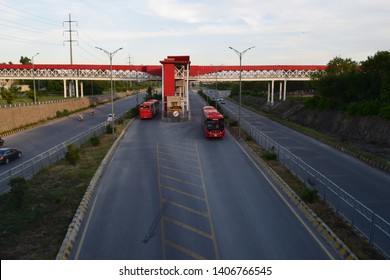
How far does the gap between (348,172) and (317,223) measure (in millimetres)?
12352

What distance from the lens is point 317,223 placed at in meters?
17.1

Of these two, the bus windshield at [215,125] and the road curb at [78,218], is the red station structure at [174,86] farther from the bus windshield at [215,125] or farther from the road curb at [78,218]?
the road curb at [78,218]

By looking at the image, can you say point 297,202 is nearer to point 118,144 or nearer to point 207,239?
point 207,239

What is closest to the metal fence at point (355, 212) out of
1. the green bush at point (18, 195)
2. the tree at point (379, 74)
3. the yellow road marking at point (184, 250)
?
the yellow road marking at point (184, 250)

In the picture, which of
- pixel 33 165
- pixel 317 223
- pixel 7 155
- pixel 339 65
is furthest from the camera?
pixel 339 65

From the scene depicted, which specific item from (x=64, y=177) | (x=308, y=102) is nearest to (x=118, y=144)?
(x=64, y=177)

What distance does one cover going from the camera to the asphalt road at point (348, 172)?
69.6 ft

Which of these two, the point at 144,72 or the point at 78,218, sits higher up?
the point at 144,72

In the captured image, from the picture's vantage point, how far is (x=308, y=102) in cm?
6944

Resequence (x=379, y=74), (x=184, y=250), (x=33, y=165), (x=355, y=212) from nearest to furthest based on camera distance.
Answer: (x=184, y=250) → (x=355, y=212) → (x=33, y=165) → (x=379, y=74)

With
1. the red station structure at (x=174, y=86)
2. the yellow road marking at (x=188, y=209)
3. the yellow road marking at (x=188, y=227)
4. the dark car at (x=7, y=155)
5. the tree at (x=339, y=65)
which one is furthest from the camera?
the tree at (x=339, y=65)

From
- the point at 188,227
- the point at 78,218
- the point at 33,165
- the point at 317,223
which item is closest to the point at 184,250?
the point at 188,227

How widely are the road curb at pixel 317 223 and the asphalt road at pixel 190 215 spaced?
18.1 inches

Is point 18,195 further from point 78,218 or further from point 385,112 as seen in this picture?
point 385,112
